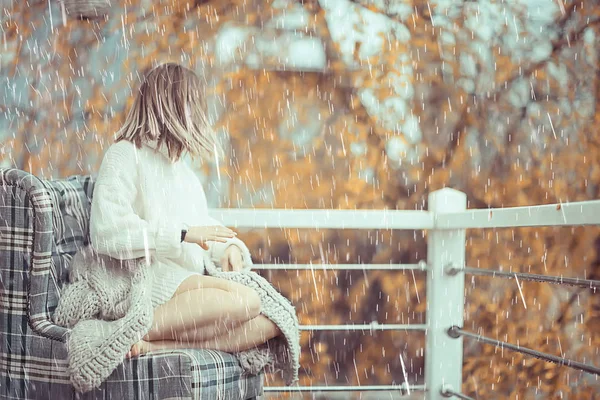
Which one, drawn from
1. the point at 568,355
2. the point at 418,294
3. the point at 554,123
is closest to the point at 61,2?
the point at 418,294

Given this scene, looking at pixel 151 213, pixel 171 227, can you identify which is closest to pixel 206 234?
pixel 171 227

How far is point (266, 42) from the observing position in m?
2.95

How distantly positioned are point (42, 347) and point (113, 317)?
0.14m

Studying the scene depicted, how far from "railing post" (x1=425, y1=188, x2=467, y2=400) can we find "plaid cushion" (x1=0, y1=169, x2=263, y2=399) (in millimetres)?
740

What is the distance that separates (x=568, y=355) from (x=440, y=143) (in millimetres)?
989

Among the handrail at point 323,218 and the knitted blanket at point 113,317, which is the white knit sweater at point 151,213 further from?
the handrail at point 323,218

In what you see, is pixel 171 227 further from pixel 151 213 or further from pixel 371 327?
pixel 371 327

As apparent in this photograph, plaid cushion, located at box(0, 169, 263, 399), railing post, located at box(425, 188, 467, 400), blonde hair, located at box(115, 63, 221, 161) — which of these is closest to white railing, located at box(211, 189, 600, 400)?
railing post, located at box(425, 188, 467, 400)

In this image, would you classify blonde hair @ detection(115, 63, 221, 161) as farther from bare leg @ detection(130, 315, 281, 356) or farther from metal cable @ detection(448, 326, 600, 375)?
metal cable @ detection(448, 326, 600, 375)

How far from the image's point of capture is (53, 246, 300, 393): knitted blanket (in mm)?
1243

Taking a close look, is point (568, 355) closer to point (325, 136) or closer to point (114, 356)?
point (325, 136)

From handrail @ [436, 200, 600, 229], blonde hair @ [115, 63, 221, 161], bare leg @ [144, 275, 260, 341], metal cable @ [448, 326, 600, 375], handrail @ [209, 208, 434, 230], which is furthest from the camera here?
handrail @ [209, 208, 434, 230]

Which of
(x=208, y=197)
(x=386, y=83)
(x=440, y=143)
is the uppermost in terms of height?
(x=386, y=83)

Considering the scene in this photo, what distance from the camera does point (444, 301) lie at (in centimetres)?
198
